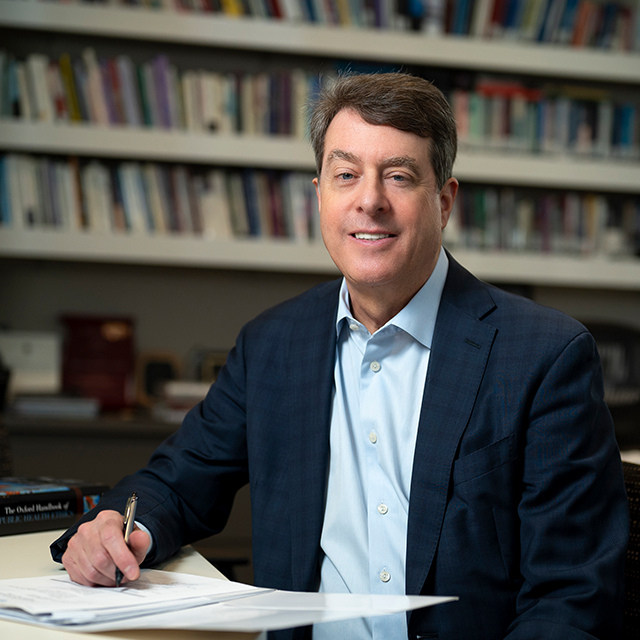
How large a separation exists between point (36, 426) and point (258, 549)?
5.38 ft

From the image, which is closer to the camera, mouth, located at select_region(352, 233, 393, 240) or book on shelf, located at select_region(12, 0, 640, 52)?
mouth, located at select_region(352, 233, 393, 240)

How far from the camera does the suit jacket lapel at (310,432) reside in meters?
1.22

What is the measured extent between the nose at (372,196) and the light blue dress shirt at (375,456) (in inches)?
6.6

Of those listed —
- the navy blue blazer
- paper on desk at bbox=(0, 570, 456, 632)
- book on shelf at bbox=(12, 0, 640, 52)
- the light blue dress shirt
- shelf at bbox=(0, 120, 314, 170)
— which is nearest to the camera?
paper on desk at bbox=(0, 570, 456, 632)

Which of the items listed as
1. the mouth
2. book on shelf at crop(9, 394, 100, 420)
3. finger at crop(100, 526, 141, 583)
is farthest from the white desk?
book on shelf at crop(9, 394, 100, 420)

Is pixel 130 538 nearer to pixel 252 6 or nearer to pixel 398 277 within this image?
pixel 398 277

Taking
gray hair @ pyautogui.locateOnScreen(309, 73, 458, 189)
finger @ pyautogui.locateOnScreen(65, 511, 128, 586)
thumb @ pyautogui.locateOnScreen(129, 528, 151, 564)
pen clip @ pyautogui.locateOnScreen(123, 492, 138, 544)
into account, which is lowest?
thumb @ pyautogui.locateOnScreen(129, 528, 151, 564)

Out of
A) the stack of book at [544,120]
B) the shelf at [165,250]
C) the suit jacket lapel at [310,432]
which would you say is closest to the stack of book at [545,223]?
the stack of book at [544,120]

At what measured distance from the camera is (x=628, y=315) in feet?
12.0

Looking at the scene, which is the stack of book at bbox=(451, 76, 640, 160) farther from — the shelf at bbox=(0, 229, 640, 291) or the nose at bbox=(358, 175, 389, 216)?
the nose at bbox=(358, 175, 389, 216)

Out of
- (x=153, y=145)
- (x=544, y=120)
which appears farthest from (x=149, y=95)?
(x=544, y=120)

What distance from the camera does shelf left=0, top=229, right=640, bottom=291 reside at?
9.84 feet

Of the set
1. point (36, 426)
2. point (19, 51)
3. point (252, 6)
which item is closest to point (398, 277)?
point (36, 426)

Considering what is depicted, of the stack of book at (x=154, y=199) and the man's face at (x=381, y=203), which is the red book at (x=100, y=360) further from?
the man's face at (x=381, y=203)
